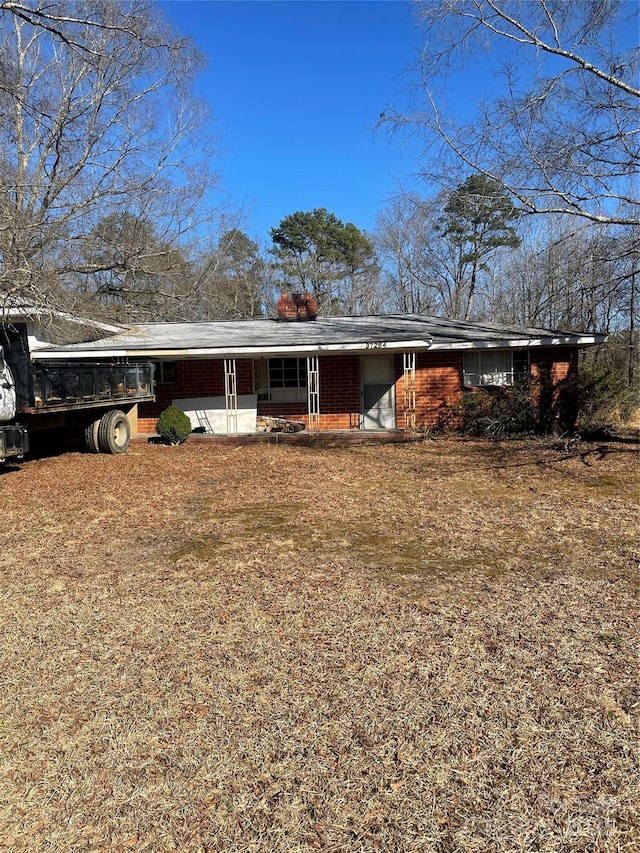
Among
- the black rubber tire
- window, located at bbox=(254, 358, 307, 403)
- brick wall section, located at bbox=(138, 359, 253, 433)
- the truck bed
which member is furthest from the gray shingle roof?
the black rubber tire

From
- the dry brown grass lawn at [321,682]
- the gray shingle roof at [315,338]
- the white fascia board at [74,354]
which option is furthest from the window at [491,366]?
the white fascia board at [74,354]

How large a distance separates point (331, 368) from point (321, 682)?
11.8 meters

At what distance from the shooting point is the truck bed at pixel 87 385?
8.47 metres

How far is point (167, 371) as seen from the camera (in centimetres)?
1495

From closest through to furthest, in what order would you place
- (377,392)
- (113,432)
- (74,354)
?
(113,432), (74,354), (377,392)

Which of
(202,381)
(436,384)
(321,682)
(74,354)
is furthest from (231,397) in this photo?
(321,682)

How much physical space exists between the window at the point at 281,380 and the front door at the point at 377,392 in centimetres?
167

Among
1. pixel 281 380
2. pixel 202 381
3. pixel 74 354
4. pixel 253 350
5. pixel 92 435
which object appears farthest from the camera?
pixel 281 380

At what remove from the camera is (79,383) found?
970 cm

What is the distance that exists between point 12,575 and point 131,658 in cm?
216

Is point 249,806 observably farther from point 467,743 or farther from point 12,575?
point 12,575

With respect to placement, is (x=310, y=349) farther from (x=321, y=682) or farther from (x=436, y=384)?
(x=321, y=682)

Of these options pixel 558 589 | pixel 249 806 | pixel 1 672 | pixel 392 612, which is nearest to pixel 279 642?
pixel 392 612

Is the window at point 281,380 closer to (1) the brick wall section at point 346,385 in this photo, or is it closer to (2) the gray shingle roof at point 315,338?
(1) the brick wall section at point 346,385
